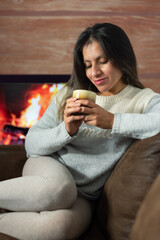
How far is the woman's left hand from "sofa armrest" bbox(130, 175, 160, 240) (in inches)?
24.4

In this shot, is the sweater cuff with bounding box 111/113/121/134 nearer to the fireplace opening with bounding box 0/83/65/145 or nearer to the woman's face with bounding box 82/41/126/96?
the woman's face with bounding box 82/41/126/96

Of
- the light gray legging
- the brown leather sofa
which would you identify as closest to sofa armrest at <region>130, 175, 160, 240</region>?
the brown leather sofa

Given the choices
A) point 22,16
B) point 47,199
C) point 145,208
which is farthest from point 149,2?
point 145,208

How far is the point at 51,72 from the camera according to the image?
326 cm

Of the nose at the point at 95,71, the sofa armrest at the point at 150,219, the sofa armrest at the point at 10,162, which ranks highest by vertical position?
the sofa armrest at the point at 150,219

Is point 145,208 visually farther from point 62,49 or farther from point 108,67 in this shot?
point 62,49

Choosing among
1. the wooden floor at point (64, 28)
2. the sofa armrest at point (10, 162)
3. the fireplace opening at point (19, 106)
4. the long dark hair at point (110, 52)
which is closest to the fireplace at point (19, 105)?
the fireplace opening at point (19, 106)

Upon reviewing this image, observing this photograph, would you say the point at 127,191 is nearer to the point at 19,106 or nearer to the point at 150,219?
the point at 150,219

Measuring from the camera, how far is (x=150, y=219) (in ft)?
2.05

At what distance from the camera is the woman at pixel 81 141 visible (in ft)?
4.05

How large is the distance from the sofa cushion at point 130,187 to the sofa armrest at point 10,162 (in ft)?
2.07

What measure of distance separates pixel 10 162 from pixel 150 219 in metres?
1.23

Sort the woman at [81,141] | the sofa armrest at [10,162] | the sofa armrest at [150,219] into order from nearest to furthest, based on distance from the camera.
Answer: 1. the sofa armrest at [150,219]
2. the woman at [81,141]
3. the sofa armrest at [10,162]

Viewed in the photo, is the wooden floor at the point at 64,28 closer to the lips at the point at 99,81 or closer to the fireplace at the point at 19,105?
the fireplace at the point at 19,105
